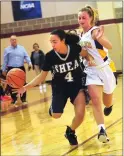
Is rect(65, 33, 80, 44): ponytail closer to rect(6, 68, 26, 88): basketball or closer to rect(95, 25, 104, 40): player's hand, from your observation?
rect(95, 25, 104, 40): player's hand

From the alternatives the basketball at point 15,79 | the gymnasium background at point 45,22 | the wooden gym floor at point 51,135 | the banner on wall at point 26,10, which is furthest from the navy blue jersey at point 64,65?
the banner on wall at point 26,10

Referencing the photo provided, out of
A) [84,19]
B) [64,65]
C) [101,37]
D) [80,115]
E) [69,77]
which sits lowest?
[80,115]

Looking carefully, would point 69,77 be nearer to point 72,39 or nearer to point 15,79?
point 72,39

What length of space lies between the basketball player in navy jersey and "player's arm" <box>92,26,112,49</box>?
0.26 meters

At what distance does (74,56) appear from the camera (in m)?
4.38

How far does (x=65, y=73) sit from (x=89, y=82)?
1.08 feet

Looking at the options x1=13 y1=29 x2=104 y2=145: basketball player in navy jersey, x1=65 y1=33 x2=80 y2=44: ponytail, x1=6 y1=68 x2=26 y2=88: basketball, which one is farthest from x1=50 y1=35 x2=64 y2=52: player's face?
x1=6 y1=68 x2=26 y2=88: basketball

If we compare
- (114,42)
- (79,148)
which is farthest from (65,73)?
(114,42)

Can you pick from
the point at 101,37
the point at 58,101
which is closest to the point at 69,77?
the point at 58,101

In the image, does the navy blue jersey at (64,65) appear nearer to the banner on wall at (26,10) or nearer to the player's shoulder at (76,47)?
the player's shoulder at (76,47)

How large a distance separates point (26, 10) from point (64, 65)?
12078mm

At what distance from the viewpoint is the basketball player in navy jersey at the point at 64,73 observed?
14.1 feet

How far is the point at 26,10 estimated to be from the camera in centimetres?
1595

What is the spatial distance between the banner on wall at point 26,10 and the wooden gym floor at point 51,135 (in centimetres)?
893
